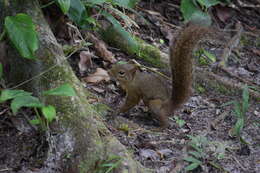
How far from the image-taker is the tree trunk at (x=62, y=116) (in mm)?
2625

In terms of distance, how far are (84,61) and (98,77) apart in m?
0.24

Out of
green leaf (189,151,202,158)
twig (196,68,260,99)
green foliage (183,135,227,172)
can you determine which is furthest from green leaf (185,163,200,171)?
twig (196,68,260,99)

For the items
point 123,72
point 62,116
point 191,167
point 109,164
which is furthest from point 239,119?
point 62,116

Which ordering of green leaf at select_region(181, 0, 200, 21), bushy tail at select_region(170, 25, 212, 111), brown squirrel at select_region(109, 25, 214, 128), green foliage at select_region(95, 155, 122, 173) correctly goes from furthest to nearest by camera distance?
green leaf at select_region(181, 0, 200, 21) → brown squirrel at select_region(109, 25, 214, 128) → bushy tail at select_region(170, 25, 212, 111) → green foliage at select_region(95, 155, 122, 173)

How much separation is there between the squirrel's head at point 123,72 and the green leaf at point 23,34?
1465 mm

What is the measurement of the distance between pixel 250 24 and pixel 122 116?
3.70 metres

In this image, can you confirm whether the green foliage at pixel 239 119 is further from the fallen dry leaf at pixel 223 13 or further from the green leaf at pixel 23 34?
the fallen dry leaf at pixel 223 13

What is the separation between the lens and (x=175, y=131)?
150 inches

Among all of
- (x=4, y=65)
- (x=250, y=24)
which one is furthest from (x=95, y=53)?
(x=250, y=24)

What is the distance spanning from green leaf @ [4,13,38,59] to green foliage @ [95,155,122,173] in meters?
0.88

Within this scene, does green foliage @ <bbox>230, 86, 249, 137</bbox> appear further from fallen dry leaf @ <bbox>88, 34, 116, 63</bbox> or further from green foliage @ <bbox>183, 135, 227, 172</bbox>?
fallen dry leaf @ <bbox>88, 34, 116, 63</bbox>

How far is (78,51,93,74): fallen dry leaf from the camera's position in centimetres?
414

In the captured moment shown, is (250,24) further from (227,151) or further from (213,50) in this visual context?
(227,151)

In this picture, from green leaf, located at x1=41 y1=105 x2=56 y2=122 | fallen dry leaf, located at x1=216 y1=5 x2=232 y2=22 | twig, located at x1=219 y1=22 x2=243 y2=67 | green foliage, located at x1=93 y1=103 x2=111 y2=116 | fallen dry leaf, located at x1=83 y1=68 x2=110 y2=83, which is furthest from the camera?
fallen dry leaf, located at x1=216 y1=5 x2=232 y2=22
